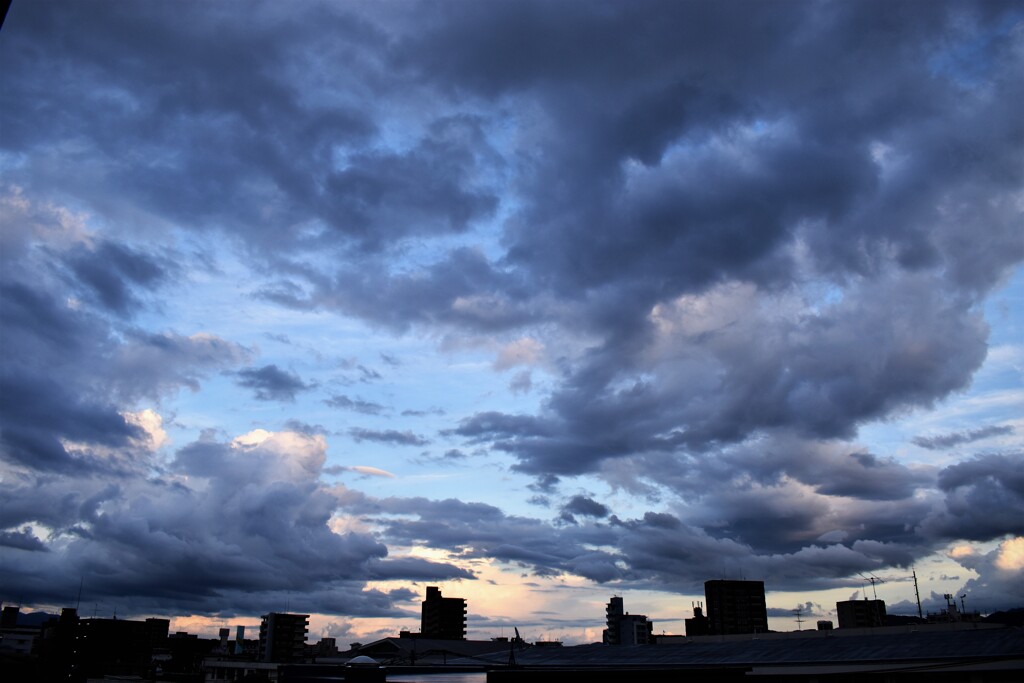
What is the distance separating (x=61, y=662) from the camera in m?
170

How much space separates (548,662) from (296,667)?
5330 cm

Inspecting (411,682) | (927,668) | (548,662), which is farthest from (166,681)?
(927,668)

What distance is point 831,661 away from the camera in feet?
308

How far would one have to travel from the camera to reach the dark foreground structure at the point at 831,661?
63.0 m

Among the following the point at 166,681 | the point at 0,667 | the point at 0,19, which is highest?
the point at 0,19

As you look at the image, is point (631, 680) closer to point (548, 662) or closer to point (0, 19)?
point (0, 19)

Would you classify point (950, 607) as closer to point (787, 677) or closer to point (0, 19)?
point (787, 677)

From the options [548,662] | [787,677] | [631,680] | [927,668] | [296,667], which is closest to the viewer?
[631,680]

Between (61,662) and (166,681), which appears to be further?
(166,681)

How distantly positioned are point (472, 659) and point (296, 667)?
7817 cm

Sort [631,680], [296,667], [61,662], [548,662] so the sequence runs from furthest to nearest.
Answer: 1. [61,662]
2. [548,662]
3. [296,667]
4. [631,680]

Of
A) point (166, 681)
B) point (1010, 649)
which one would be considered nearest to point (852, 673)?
point (1010, 649)

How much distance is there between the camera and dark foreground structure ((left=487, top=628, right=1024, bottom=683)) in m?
63.0

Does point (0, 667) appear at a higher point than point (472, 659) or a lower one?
higher
